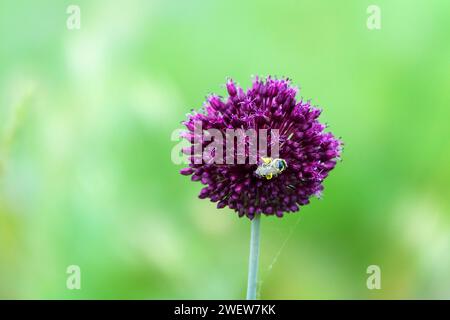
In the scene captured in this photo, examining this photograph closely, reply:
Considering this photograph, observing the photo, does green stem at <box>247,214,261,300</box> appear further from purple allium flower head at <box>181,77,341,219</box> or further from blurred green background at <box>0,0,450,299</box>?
blurred green background at <box>0,0,450,299</box>

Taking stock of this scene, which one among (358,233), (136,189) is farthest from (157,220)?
(358,233)

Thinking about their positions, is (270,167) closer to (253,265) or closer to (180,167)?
(253,265)

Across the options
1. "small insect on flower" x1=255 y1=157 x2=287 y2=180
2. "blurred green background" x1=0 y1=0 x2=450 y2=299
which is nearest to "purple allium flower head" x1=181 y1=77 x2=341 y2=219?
"small insect on flower" x1=255 y1=157 x2=287 y2=180

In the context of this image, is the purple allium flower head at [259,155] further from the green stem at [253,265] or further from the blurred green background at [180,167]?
the blurred green background at [180,167]

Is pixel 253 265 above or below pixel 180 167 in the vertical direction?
below

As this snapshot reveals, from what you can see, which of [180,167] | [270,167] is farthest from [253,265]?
[180,167]
